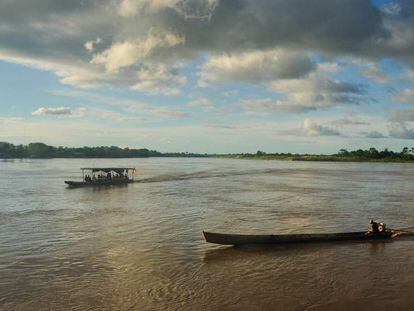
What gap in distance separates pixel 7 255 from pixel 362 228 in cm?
2547

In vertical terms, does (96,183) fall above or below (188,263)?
above

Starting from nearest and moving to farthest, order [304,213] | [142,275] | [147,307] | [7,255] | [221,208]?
[147,307], [142,275], [7,255], [304,213], [221,208]

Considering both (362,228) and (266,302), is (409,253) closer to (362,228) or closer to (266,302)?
(362,228)

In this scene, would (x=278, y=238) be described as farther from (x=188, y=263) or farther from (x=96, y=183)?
(x=96, y=183)

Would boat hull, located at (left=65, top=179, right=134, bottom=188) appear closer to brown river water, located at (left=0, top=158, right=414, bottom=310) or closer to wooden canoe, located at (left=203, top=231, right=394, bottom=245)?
brown river water, located at (left=0, top=158, right=414, bottom=310)

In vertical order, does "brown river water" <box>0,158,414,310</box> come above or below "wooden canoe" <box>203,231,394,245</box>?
below

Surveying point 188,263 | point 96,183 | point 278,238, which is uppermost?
point 96,183

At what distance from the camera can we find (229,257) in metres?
22.6

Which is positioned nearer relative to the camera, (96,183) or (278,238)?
(278,238)

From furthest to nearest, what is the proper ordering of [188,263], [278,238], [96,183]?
[96,183] → [278,238] → [188,263]

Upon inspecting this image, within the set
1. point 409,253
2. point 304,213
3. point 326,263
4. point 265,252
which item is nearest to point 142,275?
point 265,252

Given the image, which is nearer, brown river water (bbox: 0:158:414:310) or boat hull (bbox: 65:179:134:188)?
brown river water (bbox: 0:158:414:310)

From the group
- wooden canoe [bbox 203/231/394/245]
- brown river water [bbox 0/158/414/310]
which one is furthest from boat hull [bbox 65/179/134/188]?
wooden canoe [bbox 203/231/394/245]

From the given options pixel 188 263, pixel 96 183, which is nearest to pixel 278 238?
pixel 188 263
